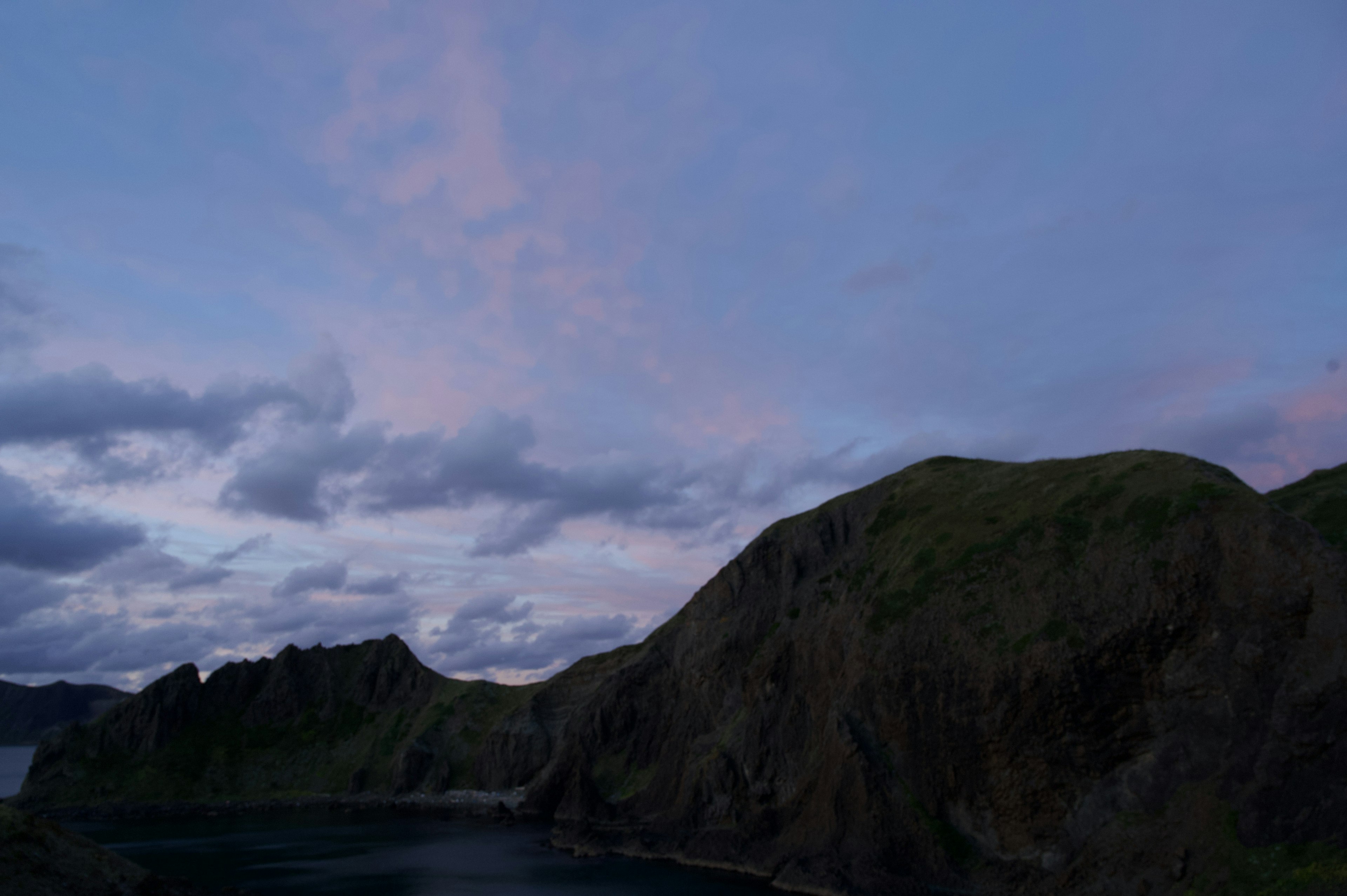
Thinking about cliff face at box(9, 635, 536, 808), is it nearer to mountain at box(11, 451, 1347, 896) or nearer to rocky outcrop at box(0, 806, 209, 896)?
mountain at box(11, 451, 1347, 896)

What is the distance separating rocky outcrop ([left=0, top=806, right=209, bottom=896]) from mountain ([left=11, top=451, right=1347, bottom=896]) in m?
42.5

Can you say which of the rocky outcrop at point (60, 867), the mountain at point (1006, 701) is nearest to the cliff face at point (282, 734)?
the mountain at point (1006, 701)

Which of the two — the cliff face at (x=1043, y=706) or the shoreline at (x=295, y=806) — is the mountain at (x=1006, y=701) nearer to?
the cliff face at (x=1043, y=706)

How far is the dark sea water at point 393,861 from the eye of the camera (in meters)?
62.9

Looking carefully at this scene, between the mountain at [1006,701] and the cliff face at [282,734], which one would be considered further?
the cliff face at [282,734]

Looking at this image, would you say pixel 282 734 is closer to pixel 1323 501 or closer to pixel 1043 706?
pixel 1043 706

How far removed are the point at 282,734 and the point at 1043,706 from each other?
146811 millimetres

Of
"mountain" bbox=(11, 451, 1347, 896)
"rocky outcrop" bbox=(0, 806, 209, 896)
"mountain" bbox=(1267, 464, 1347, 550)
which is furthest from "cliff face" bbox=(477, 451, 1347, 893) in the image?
"rocky outcrop" bbox=(0, 806, 209, 896)

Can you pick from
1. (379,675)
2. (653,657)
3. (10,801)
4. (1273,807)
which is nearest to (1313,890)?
(1273,807)

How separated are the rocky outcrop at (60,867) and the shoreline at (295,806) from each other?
6880cm

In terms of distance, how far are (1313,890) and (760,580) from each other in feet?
211

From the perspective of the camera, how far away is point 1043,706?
53156mm

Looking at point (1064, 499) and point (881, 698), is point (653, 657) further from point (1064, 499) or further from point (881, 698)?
point (1064, 499)

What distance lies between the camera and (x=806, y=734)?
2884 inches
